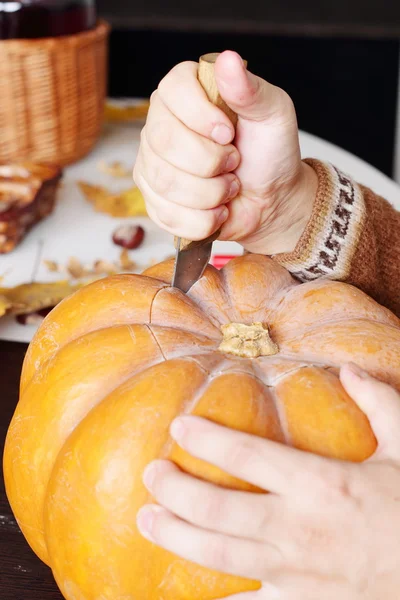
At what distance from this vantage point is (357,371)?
0.63 metres

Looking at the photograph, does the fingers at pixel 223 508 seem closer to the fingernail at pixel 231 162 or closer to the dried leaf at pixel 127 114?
the fingernail at pixel 231 162

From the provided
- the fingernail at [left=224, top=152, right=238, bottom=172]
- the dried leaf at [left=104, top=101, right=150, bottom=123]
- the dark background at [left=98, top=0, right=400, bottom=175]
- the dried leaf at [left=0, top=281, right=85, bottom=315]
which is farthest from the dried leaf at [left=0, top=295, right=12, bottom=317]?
the dark background at [left=98, top=0, right=400, bottom=175]

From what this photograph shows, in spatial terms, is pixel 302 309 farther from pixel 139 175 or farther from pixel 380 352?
pixel 139 175

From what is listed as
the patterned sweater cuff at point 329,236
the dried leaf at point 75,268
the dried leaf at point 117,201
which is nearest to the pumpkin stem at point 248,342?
the patterned sweater cuff at point 329,236

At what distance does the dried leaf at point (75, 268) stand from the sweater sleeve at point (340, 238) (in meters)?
0.49

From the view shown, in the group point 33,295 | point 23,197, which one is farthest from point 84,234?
point 33,295

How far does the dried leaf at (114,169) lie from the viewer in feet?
5.90

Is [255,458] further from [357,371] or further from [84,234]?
[84,234]

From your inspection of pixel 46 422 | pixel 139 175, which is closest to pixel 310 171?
pixel 139 175

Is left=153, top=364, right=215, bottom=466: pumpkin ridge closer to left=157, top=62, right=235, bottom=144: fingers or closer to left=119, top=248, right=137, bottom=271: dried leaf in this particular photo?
left=157, top=62, right=235, bottom=144: fingers

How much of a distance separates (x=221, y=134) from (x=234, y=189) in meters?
0.10

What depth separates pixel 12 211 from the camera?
141cm

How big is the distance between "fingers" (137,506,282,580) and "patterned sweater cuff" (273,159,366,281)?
0.45m

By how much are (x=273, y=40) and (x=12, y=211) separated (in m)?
2.16
